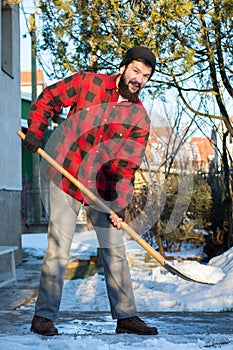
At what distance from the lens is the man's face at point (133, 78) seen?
3.54 metres

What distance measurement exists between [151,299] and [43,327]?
2.04 m

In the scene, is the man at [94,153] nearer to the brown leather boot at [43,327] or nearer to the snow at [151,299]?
the brown leather boot at [43,327]

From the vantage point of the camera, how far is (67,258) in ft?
12.1

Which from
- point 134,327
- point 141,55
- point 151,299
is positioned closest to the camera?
point 141,55

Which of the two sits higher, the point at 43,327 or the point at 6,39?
the point at 6,39

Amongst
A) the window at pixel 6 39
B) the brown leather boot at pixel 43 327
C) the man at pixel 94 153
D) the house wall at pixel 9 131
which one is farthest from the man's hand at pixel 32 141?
the window at pixel 6 39

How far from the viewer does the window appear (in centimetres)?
818

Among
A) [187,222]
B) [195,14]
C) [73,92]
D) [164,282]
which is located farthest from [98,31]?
[187,222]

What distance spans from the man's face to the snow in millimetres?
1419

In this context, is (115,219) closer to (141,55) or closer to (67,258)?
(67,258)

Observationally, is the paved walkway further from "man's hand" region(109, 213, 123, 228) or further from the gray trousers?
"man's hand" region(109, 213, 123, 228)

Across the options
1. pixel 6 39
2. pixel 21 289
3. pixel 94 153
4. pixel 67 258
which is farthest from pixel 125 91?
pixel 6 39

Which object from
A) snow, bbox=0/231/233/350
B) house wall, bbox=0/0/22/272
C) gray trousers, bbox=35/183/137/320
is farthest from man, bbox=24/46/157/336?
house wall, bbox=0/0/22/272

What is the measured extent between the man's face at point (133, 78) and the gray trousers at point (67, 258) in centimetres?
72
